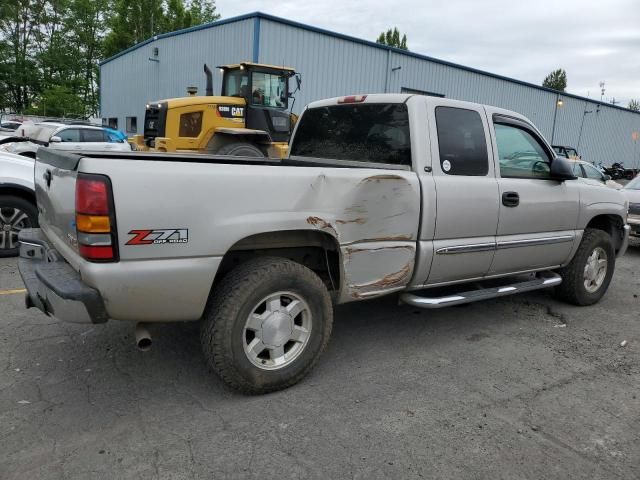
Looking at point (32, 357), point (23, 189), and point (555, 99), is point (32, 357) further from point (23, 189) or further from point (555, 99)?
point (555, 99)

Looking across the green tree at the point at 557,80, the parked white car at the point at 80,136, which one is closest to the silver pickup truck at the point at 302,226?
the parked white car at the point at 80,136

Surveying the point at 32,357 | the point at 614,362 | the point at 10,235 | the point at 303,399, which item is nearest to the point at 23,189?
the point at 10,235

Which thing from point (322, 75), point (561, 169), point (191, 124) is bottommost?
point (561, 169)

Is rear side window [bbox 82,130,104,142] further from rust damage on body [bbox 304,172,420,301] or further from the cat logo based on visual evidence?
rust damage on body [bbox 304,172,420,301]

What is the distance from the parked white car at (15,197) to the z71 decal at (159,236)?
14.3 ft

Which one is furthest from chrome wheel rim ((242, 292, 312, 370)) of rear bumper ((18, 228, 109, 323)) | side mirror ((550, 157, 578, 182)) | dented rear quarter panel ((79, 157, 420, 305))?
side mirror ((550, 157, 578, 182))

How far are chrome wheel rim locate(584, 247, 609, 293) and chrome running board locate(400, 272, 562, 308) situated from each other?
16.3 inches

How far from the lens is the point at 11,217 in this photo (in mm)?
6188

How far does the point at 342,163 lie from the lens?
4.30 metres

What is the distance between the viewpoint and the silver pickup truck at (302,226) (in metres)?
2.67

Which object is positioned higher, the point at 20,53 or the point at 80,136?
the point at 20,53

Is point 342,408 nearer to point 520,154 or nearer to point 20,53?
point 520,154

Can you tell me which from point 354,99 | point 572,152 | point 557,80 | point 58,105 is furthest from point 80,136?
point 557,80

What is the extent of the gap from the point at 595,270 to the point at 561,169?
1578 millimetres
